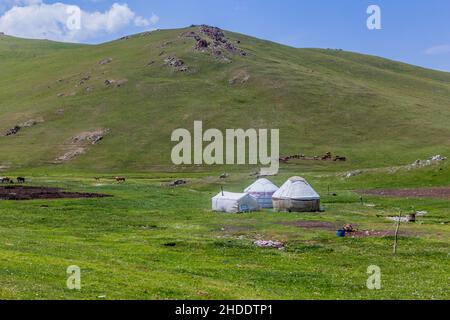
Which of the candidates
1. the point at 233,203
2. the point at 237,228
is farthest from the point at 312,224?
the point at 233,203

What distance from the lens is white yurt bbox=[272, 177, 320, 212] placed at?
7125 cm

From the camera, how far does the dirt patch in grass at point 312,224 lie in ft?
183

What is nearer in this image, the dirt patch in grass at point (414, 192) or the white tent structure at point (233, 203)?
the white tent structure at point (233, 203)

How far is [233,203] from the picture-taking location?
71.3 meters

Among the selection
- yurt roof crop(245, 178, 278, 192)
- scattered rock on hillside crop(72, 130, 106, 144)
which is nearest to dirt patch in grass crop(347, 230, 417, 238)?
yurt roof crop(245, 178, 278, 192)

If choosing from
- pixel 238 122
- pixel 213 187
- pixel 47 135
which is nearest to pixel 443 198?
pixel 213 187

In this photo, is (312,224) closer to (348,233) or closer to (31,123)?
(348,233)

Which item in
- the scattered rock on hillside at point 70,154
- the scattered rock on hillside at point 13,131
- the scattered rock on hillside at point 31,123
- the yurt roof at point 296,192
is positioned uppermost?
the scattered rock on hillside at point 31,123

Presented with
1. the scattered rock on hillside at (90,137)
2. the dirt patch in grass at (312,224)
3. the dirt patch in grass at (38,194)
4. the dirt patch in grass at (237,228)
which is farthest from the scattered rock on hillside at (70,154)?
the dirt patch in grass at (312,224)

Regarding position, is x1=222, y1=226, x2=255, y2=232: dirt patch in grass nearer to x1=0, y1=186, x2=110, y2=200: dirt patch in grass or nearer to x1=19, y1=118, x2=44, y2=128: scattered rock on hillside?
x1=0, y1=186, x2=110, y2=200: dirt patch in grass

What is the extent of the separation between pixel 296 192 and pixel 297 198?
781 mm

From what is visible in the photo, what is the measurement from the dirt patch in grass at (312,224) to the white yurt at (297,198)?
10.6 m

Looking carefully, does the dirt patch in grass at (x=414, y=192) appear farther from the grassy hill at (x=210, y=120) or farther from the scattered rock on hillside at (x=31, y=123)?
the scattered rock on hillside at (x=31, y=123)
